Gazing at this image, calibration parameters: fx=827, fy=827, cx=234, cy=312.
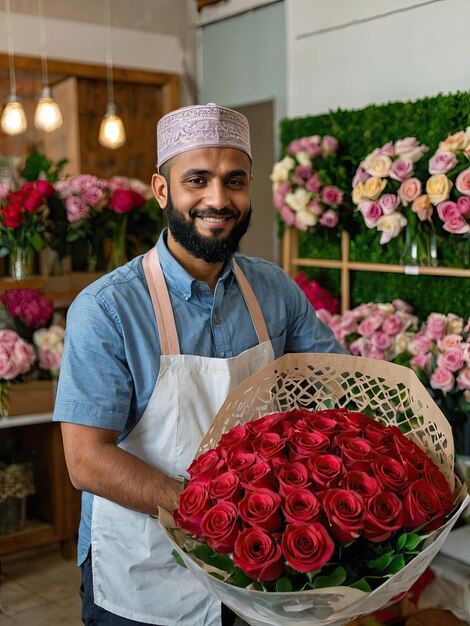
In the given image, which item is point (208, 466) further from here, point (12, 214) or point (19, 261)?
point (19, 261)

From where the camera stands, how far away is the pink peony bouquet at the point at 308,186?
3894mm

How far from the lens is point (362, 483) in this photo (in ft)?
3.92

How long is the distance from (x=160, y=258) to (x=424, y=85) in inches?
89.5

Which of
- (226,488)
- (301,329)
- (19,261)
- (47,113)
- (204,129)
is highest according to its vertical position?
(47,113)

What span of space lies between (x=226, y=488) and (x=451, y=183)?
7.46 ft

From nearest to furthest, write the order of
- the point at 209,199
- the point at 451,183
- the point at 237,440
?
the point at 237,440 → the point at 209,199 → the point at 451,183

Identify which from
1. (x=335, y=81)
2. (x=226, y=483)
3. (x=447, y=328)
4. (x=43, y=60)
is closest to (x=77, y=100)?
(x=43, y=60)

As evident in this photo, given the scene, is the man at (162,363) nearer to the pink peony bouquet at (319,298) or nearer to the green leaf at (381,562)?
the green leaf at (381,562)

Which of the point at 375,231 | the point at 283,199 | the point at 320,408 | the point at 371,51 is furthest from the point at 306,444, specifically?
the point at 371,51

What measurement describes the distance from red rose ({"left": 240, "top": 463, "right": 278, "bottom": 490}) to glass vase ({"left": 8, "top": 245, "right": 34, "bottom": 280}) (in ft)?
8.81

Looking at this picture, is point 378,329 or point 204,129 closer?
point 204,129

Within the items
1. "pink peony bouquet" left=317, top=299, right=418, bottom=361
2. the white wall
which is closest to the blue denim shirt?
"pink peony bouquet" left=317, top=299, right=418, bottom=361

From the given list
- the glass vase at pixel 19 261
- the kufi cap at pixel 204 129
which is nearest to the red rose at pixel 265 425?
the kufi cap at pixel 204 129

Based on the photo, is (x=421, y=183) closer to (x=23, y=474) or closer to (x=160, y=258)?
(x=160, y=258)
